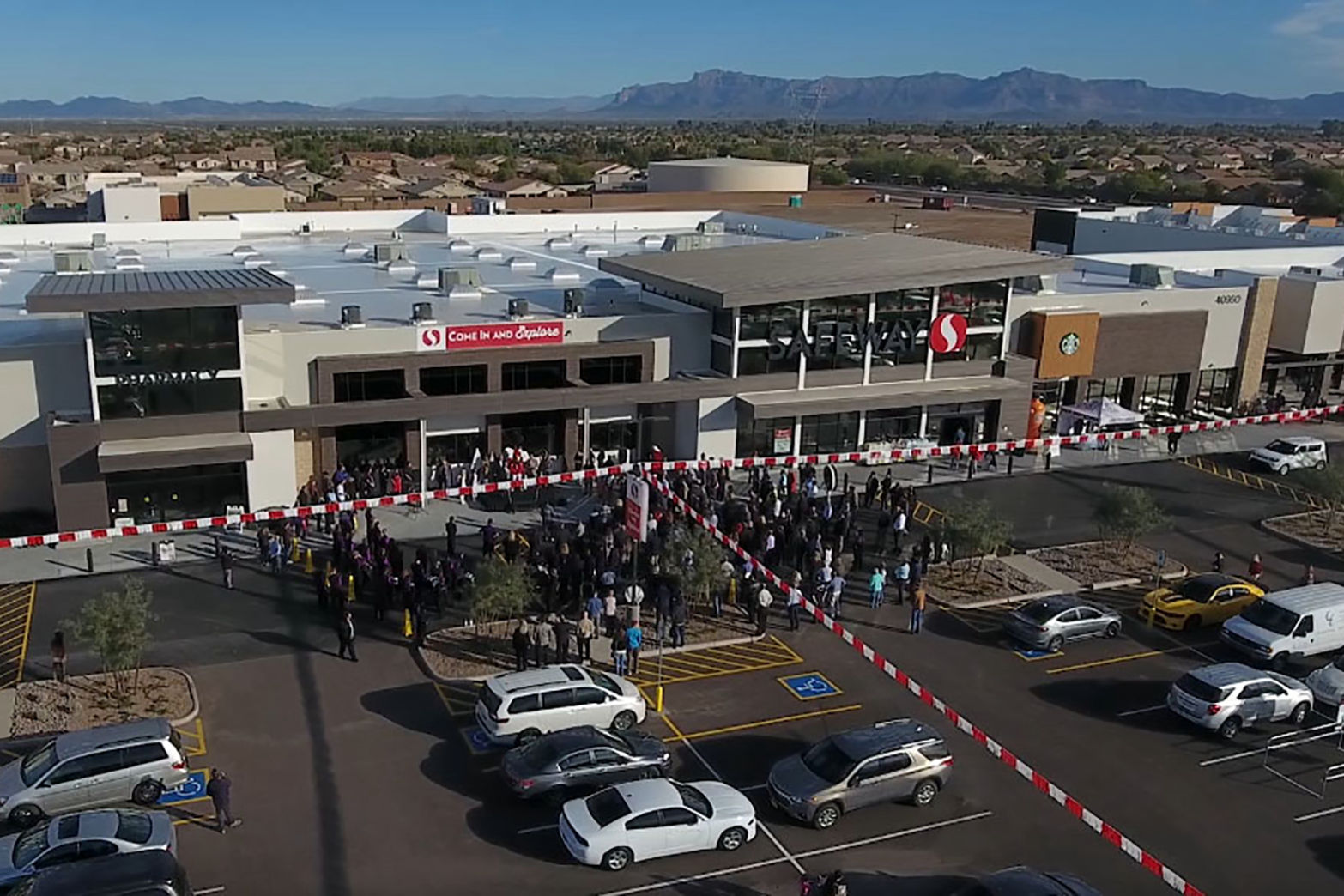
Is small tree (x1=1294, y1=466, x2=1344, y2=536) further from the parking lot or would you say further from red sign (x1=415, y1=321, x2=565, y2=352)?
red sign (x1=415, y1=321, x2=565, y2=352)

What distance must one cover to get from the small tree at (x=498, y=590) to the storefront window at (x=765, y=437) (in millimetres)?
14319

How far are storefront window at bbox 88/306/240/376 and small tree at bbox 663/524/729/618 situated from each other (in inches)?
511

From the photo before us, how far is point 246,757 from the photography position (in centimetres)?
1903

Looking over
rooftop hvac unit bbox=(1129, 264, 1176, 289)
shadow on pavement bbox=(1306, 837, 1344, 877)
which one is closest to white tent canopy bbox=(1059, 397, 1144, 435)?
rooftop hvac unit bbox=(1129, 264, 1176, 289)

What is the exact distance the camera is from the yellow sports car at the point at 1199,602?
25.7 meters

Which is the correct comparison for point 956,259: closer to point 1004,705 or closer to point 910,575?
point 910,575

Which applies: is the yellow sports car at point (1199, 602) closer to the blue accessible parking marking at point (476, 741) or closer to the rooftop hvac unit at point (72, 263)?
the blue accessible parking marking at point (476, 741)

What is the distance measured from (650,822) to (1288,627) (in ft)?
49.3

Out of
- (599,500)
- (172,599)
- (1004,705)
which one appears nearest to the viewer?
(1004,705)

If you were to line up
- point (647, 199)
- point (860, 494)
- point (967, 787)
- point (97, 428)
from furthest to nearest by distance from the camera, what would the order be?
point (647, 199) < point (860, 494) < point (97, 428) < point (967, 787)

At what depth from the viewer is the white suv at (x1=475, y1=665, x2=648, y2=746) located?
19.3 meters

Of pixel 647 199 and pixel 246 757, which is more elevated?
pixel 647 199

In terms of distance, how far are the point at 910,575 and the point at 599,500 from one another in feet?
32.2

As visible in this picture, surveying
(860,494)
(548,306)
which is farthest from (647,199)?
(860,494)
